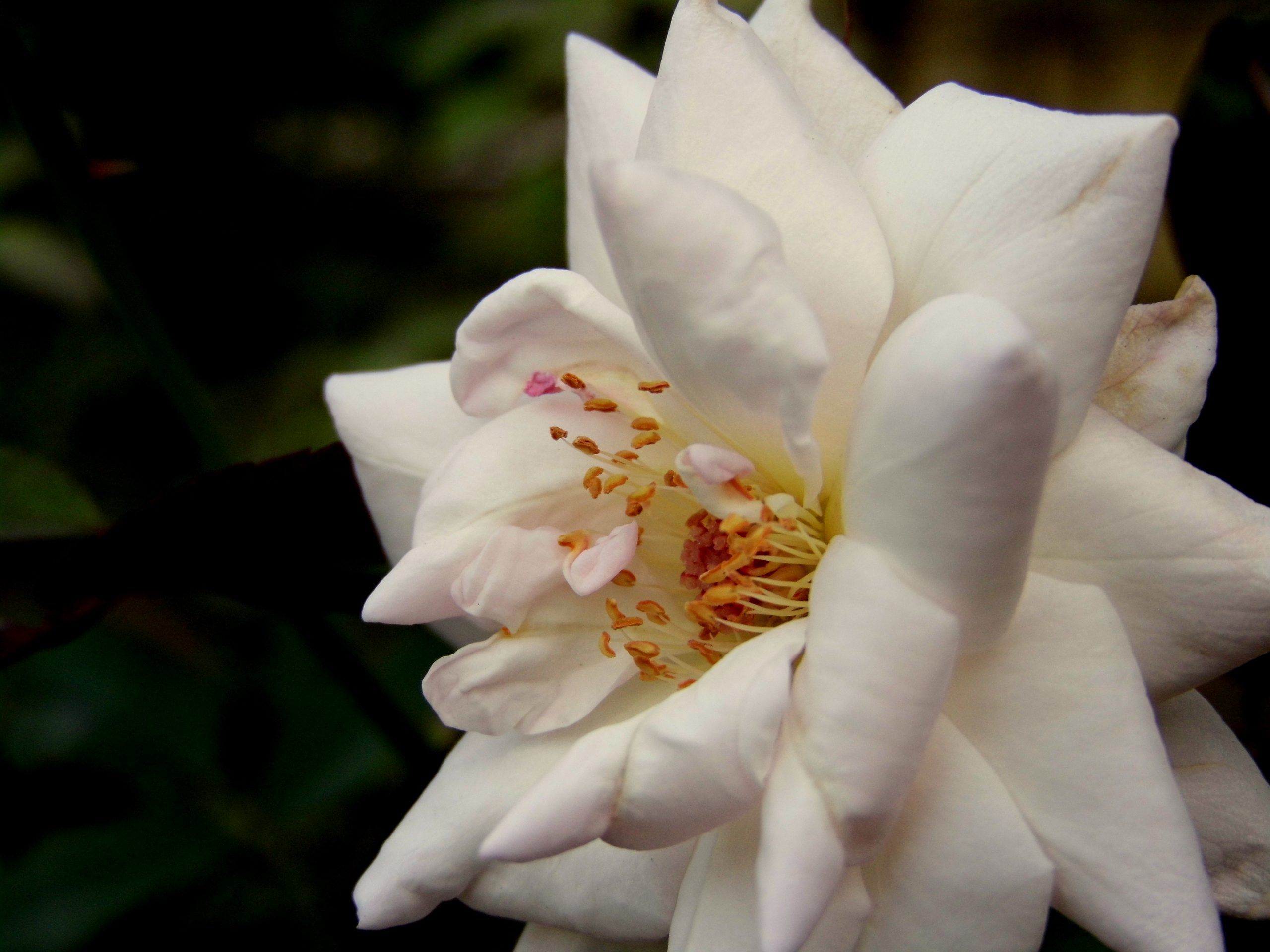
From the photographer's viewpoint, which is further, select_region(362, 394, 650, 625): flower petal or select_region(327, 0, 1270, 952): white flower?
select_region(362, 394, 650, 625): flower petal

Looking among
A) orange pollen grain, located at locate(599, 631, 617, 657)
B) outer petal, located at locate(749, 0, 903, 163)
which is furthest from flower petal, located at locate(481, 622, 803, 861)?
outer petal, located at locate(749, 0, 903, 163)

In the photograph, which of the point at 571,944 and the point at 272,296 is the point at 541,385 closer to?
the point at 571,944

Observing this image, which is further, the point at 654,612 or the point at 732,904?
the point at 654,612

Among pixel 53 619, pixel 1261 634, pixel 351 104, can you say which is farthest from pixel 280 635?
pixel 1261 634

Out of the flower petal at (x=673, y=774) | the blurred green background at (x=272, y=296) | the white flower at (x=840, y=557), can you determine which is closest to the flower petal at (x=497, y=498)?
the white flower at (x=840, y=557)

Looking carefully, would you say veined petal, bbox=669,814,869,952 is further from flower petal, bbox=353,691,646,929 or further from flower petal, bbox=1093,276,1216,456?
flower petal, bbox=1093,276,1216,456

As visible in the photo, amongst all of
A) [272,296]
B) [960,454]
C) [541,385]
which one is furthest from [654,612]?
[272,296]
